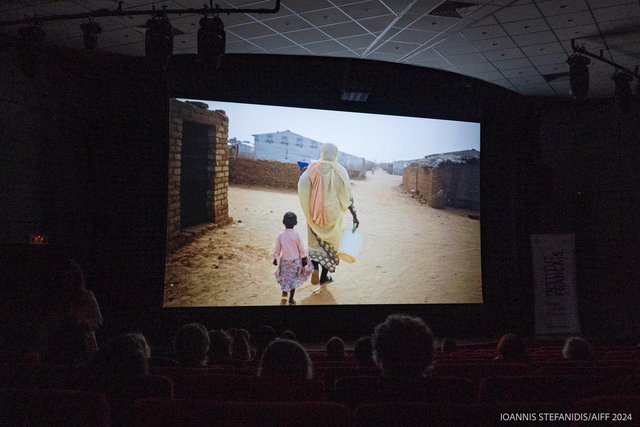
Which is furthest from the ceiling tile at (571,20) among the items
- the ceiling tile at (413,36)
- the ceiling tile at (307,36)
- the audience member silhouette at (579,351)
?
the audience member silhouette at (579,351)

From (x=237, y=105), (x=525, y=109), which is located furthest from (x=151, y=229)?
(x=525, y=109)

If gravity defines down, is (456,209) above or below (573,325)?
above

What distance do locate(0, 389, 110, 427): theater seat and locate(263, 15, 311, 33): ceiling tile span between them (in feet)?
14.4

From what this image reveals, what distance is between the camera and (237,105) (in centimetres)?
583

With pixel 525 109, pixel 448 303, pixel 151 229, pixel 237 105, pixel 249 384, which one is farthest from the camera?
pixel 525 109

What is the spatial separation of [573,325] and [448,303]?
6.72ft

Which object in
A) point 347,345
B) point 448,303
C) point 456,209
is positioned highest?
point 456,209

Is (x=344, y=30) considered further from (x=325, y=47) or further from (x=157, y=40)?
(x=157, y=40)

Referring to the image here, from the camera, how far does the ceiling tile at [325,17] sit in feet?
15.0

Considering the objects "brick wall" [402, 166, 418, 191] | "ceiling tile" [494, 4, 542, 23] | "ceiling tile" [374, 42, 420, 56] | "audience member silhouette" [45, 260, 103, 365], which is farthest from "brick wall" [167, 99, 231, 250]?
"ceiling tile" [494, 4, 542, 23]

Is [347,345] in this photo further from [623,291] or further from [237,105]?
[623,291]

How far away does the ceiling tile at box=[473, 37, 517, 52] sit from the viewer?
532 centimetres

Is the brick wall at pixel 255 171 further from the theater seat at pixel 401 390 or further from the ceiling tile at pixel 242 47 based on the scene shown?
the theater seat at pixel 401 390

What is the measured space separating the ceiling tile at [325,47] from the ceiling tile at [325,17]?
57cm
